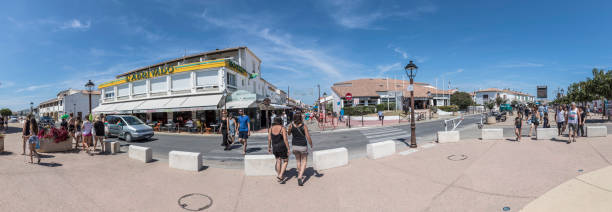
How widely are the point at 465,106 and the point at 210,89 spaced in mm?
47378

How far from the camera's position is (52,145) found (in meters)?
7.45

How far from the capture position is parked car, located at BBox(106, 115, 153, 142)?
1149 centimetres

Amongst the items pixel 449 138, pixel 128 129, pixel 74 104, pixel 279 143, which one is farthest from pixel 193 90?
pixel 74 104

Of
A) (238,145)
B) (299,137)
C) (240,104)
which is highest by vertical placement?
(240,104)

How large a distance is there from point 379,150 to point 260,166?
3438mm

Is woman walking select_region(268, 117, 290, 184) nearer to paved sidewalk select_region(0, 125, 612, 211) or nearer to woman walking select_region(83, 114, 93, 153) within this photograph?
paved sidewalk select_region(0, 125, 612, 211)

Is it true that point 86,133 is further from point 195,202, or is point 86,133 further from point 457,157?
point 457,157

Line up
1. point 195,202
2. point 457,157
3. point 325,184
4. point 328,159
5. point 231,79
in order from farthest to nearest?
point 231,79 → point 457,157 → point 328,159 → point 325,184 → point 195,202

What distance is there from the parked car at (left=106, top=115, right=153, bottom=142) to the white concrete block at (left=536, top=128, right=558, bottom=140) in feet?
58.5

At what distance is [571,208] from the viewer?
307cm

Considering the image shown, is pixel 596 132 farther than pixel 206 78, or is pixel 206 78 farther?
pixel 206 78

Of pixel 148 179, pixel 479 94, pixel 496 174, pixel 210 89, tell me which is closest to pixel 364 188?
pixel 496 174

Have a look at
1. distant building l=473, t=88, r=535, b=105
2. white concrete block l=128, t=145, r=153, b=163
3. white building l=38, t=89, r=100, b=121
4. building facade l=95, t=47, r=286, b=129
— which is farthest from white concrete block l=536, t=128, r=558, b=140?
distant building l=473, t=88, r=535, b=105

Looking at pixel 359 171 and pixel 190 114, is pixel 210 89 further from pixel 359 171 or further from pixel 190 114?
pixel 359 171
